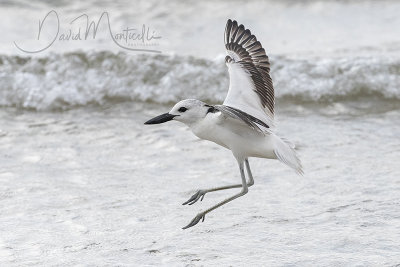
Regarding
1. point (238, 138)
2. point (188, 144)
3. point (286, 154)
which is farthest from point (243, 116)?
point (188, 144)

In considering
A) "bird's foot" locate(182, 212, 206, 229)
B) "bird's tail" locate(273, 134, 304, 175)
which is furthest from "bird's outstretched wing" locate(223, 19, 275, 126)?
"bird's foot" locate(182, 212, 206, 229)

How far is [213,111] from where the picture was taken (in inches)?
197

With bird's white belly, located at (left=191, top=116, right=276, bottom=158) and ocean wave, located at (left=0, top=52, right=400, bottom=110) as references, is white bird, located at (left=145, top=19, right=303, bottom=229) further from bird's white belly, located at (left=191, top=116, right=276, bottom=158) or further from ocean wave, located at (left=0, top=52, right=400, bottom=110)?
ocean wave, located at (left=0, top=52, right=400, bottom=110)

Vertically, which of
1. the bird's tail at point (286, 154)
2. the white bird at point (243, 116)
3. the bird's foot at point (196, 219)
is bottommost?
the bird's foot at point (196, 219)

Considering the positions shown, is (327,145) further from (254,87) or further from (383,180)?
(254,87)

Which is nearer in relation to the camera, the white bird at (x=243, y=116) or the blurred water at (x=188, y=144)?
the white bird at (x=243, y=116)

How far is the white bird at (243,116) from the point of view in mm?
4973

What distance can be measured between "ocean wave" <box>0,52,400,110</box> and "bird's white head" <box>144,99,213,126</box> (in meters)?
4.17

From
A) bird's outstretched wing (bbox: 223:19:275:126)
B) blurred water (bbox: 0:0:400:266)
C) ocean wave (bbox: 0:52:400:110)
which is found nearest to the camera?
blurred water (bbox: 0:0:400:266)

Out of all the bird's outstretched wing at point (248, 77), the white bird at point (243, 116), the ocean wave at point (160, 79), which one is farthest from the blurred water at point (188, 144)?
the bird's outstretched wing at point (248, 77)

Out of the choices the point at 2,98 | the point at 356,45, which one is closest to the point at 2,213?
the point at 2,98

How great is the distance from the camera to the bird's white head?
4953 millimetres

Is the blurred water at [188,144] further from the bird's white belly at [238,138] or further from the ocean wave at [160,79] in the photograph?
the bird's white belly at [238,138]

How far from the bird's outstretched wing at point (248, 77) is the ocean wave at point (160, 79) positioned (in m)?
3.34
